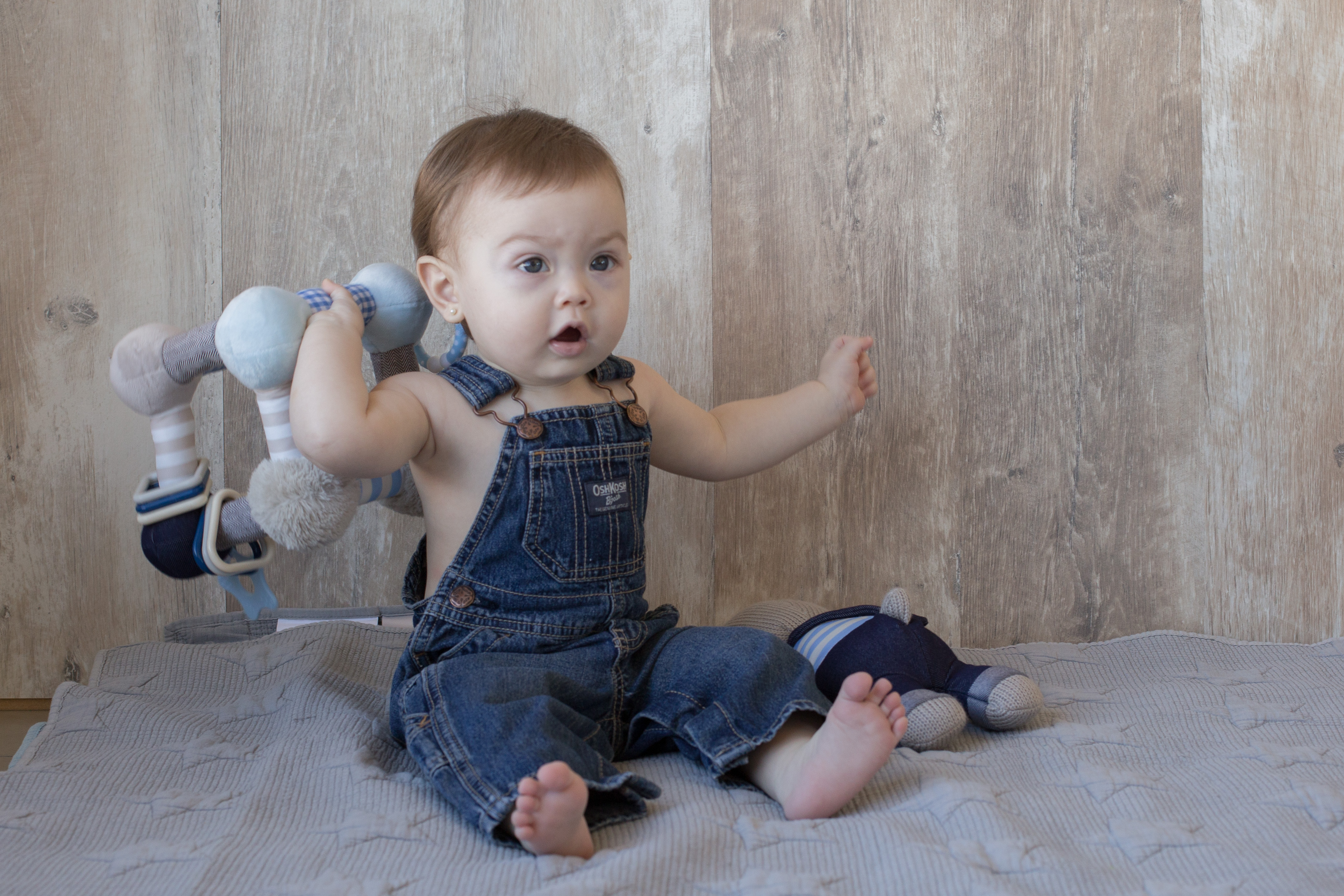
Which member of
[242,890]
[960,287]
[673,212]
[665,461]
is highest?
[673,212]

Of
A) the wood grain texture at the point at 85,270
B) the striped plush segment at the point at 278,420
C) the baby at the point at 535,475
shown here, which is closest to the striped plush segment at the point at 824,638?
the baby at the point at 535,475

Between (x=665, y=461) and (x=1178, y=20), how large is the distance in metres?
0.88

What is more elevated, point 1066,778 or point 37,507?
point 37,507

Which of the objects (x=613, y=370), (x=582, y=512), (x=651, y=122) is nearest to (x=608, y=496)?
(x=582, y=512)

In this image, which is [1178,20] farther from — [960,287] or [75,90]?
[75,90]

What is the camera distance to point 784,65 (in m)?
1.34

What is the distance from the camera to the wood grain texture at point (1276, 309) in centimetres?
133

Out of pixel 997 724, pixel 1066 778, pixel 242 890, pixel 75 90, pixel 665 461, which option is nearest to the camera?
pixel 242 890

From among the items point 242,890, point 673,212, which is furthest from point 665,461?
point 242,890

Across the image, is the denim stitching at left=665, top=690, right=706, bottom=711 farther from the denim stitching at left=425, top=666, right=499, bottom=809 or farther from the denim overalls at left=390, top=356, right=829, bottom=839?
the denim stitching at left=425, top=666, right=499, bottom=809

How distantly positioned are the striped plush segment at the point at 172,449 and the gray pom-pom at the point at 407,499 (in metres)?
0.20

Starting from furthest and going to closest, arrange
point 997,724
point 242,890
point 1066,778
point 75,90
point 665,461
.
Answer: point 75,90, point 665,461, point 997,724, point 1066,778, point 242,890

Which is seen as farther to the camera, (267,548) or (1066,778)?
(267,548)

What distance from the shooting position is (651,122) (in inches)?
53.1
